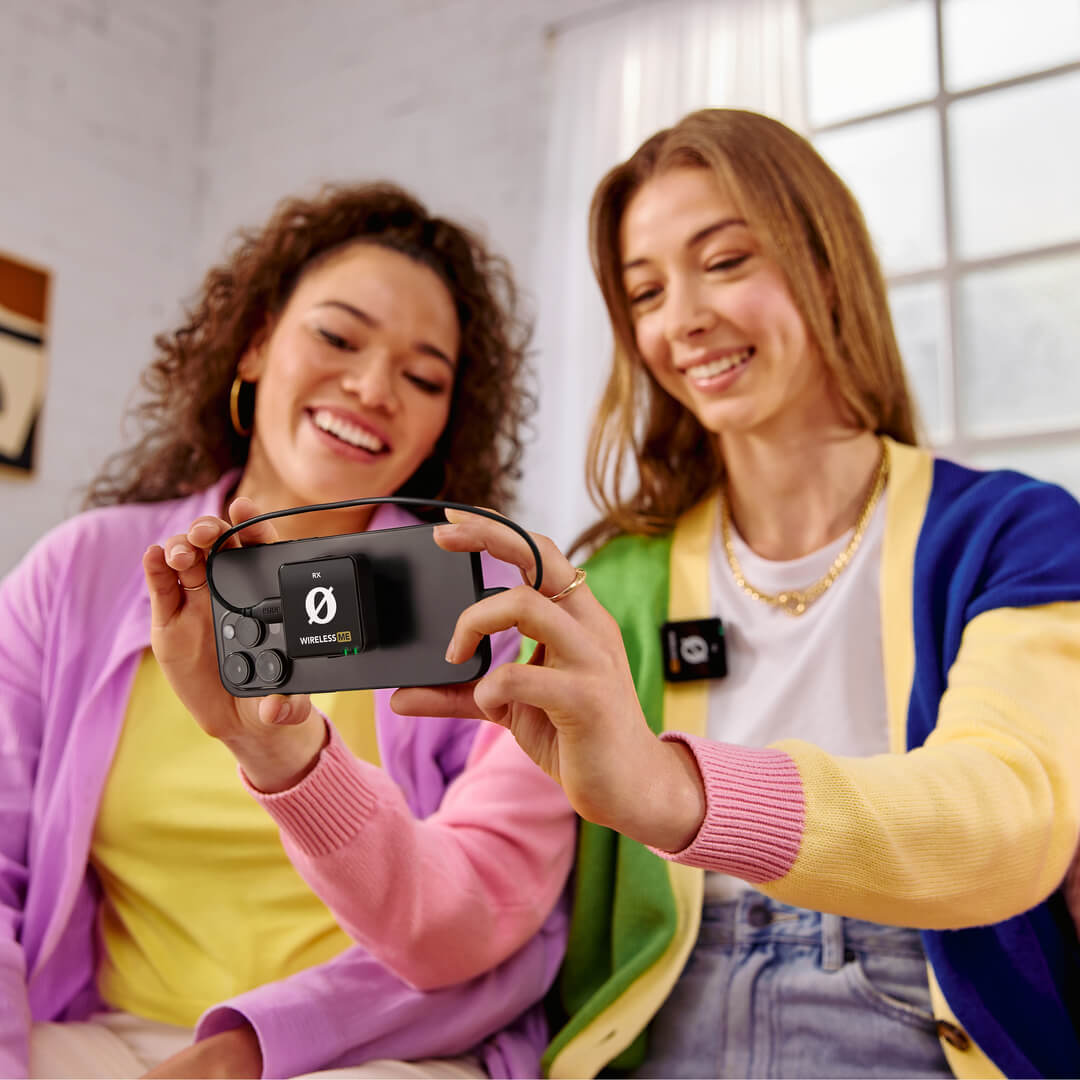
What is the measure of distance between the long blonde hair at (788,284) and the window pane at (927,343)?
3.06 ft

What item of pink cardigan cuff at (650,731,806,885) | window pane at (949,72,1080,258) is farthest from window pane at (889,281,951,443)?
pink cardigan cuff at (650,731,806,885)

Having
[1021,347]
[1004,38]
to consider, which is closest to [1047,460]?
[1021,347]

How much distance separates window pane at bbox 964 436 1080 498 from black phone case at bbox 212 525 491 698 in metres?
1.46

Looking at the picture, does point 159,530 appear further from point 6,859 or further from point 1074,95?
point 1074,95

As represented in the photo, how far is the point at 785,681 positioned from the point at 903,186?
1.44 meters

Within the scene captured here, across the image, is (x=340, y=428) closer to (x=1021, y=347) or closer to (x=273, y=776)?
(x=273, y=776)

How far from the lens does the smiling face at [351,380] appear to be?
3.26 ft

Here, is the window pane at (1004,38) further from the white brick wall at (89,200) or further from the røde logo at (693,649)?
the white brick wall at (89,200)

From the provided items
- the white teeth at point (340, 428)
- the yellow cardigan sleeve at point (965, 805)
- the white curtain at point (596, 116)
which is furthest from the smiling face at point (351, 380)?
the white curtain at point (596, 116)

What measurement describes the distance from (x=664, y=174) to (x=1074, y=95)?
4.20 ft

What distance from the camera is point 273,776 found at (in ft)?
2.27

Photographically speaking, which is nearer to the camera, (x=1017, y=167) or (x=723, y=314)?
(x=723, y=314)

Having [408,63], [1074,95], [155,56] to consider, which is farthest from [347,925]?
[155,56]

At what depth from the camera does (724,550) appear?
1.03 m
